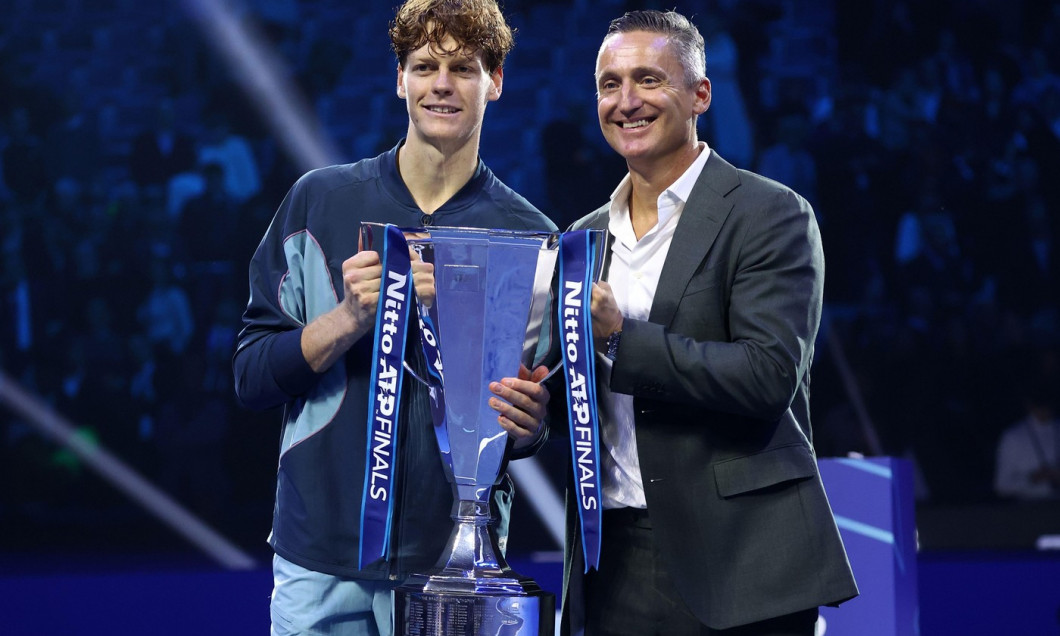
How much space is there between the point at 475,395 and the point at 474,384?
1cm

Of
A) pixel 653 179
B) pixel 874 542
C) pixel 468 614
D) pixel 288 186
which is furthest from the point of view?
pixel 288 186

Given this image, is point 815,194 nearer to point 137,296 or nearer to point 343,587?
point 137,296

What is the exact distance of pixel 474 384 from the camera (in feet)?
4.25

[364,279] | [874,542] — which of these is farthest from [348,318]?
[874,542]

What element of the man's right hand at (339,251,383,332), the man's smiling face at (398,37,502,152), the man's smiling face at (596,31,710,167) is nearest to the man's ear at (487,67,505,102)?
the man's smiling face at (398,37,502,152)

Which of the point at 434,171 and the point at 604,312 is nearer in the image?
the point at 604,312

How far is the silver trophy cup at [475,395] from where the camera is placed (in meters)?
1.24

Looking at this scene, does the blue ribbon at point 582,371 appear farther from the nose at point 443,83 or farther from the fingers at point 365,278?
the nose at point 443,83

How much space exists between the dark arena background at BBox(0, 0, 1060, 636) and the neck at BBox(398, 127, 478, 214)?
304cm

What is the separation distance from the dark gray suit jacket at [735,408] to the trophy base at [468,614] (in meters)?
0.25

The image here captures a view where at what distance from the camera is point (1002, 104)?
4953 mm

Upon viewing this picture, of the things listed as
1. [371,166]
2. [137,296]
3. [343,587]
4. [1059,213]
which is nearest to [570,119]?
[137,296]

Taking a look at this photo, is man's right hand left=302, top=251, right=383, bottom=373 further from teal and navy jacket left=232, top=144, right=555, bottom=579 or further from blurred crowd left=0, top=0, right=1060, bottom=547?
blurred crowd left=0, top=0, right=1060, bottom=547

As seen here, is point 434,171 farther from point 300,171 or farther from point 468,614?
point 300,171
